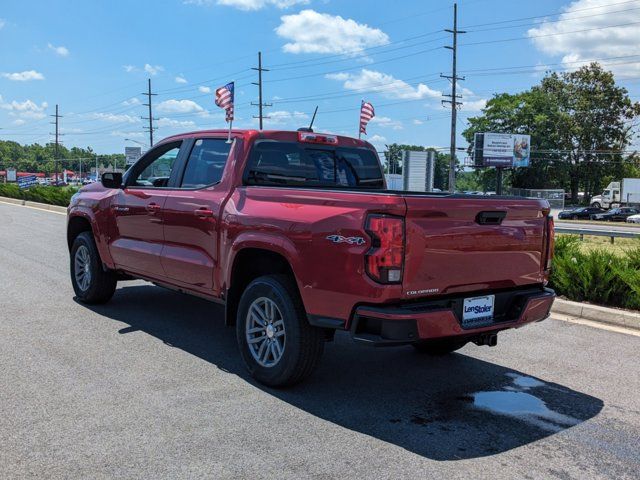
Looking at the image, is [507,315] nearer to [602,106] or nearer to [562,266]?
[562,266]

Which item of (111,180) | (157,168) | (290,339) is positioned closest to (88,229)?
(111,180)

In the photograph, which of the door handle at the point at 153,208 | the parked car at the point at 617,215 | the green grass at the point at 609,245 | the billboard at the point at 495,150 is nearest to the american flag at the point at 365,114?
the door handle at the point at 153,208

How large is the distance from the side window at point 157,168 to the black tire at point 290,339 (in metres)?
2.09

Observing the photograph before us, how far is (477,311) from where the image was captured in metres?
4.14

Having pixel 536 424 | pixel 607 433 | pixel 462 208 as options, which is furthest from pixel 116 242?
pixel 607 433

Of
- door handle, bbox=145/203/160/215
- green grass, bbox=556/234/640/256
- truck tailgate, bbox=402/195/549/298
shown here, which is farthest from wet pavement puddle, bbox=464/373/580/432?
green grass, bbox=556/234/640/256

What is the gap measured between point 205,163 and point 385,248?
2.49m

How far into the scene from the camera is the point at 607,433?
3873mm

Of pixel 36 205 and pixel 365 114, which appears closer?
pixel 365 114

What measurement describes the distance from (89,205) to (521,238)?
16.2ft

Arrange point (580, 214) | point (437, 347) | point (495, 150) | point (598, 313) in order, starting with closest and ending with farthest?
point (437, 347) → point (598, 313) → point (580, 214) → point (495, 150)

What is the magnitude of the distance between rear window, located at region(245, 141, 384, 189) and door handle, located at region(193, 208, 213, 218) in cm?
41

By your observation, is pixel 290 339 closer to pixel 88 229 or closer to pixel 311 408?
pixel 311 408

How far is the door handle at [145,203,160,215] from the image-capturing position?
575 cm
